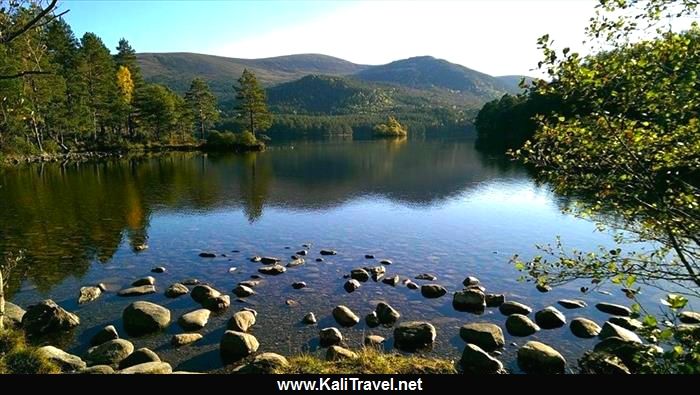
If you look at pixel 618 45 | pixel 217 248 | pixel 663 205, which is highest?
pixel 618 45

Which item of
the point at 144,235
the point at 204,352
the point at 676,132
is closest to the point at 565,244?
the point at 676,132

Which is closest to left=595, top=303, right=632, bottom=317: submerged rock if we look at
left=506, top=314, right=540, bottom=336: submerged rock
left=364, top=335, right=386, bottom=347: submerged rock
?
left=506, top=314, right=540, bottom=336: submerged rock

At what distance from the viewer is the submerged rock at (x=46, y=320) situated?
608 inches

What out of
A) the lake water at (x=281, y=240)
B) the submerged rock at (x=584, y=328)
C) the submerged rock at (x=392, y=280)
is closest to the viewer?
the submerged rock at (x=584, y=328)

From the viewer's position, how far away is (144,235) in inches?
1193

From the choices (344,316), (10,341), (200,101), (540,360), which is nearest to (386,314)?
(344,316)

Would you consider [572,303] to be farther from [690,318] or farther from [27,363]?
[27,363]

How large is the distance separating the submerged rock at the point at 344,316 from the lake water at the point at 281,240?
370 mm

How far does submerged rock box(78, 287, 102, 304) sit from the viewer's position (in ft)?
61.6

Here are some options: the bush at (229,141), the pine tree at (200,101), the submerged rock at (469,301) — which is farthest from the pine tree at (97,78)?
the submerged rock at (469,301)

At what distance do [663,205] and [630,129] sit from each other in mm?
1535

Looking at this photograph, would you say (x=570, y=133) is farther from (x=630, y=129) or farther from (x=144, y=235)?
(x=144, y=235)

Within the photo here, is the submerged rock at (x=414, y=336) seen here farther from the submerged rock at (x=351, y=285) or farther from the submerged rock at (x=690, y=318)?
the submerged rock at (x=690, y=318)

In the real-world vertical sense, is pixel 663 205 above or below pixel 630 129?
below
